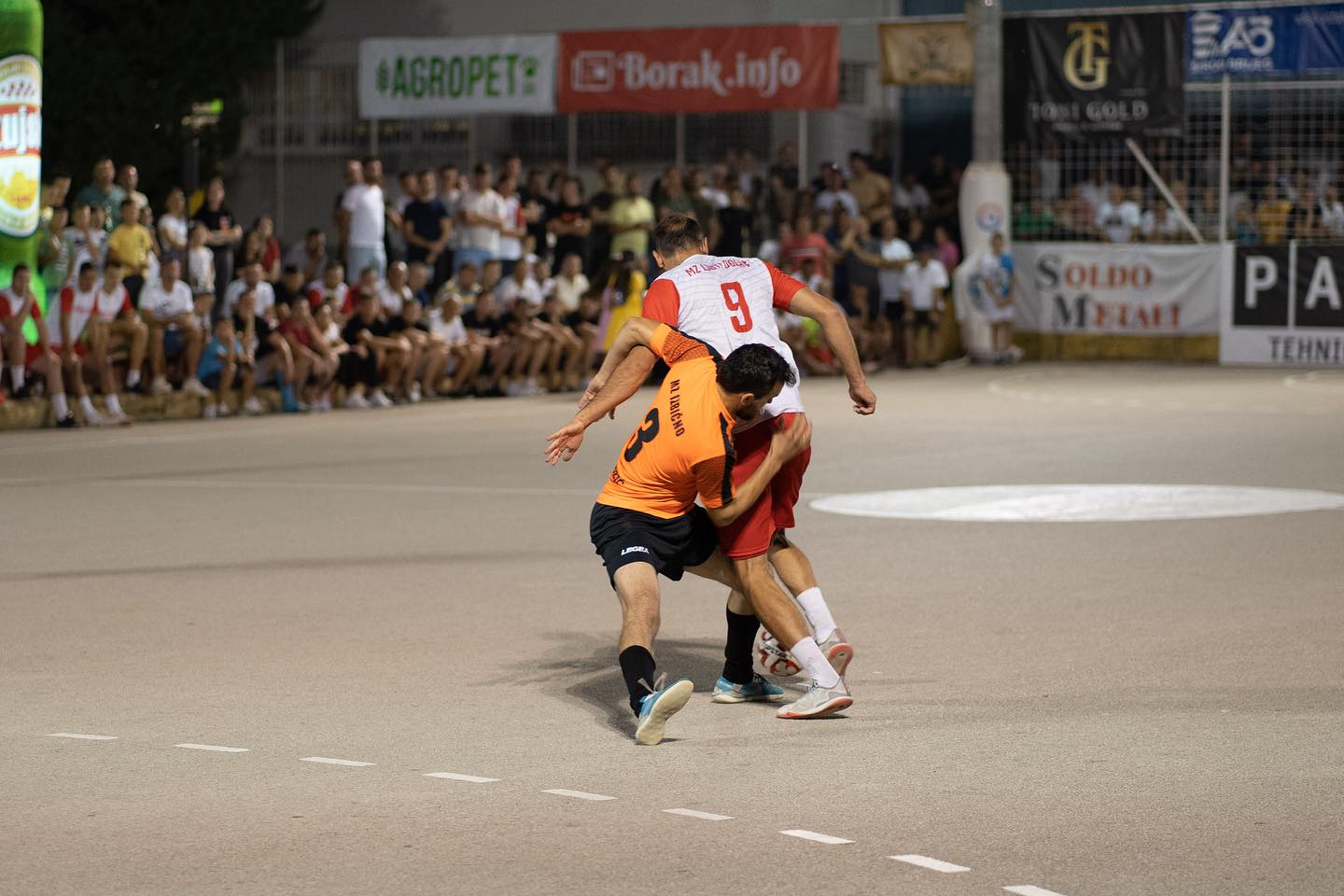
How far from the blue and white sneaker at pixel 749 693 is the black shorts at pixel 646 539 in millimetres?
565

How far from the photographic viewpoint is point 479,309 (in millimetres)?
24047

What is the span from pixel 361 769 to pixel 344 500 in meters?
7.62

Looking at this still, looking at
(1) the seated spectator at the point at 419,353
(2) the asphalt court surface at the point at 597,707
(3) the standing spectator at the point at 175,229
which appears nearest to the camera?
(2) the asphalt court surface at the point at 597,707

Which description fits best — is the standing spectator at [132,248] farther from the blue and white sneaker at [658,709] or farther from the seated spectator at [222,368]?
the blue and white sneaker at [658,709]

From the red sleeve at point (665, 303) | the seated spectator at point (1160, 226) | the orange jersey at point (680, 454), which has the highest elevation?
the seated spectator at point (1160, 226)

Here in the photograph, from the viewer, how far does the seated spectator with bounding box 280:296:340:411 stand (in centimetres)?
2162

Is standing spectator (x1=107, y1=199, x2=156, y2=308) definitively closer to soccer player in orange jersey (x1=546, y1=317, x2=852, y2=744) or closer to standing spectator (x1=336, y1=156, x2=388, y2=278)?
standing spectator (x1=336, y1=156, x2=388, y2=278)

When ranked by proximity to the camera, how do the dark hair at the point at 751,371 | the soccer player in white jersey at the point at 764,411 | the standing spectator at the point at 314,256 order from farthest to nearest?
the standing spectator at the point at 314,256 < the soccer player in white jersey at the point at 764,411 < the dark hair at the point at 751,371

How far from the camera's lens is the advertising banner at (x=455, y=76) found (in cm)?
2870

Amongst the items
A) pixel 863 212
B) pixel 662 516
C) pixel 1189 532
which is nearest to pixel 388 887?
pixel 662 516

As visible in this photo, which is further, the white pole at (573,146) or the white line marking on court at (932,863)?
the white pole at (573,146)

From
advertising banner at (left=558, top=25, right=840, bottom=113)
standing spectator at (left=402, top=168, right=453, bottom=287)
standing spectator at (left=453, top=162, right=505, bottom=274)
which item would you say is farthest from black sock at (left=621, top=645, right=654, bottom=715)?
advertising banner at (left=558, top=25, right=840, bottom=113)

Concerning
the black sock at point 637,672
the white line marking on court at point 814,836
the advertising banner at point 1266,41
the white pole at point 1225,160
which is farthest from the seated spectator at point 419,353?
the white line marking on court at point 814,836

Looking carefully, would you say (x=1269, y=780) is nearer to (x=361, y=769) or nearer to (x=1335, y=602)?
(x=361, y=769)
